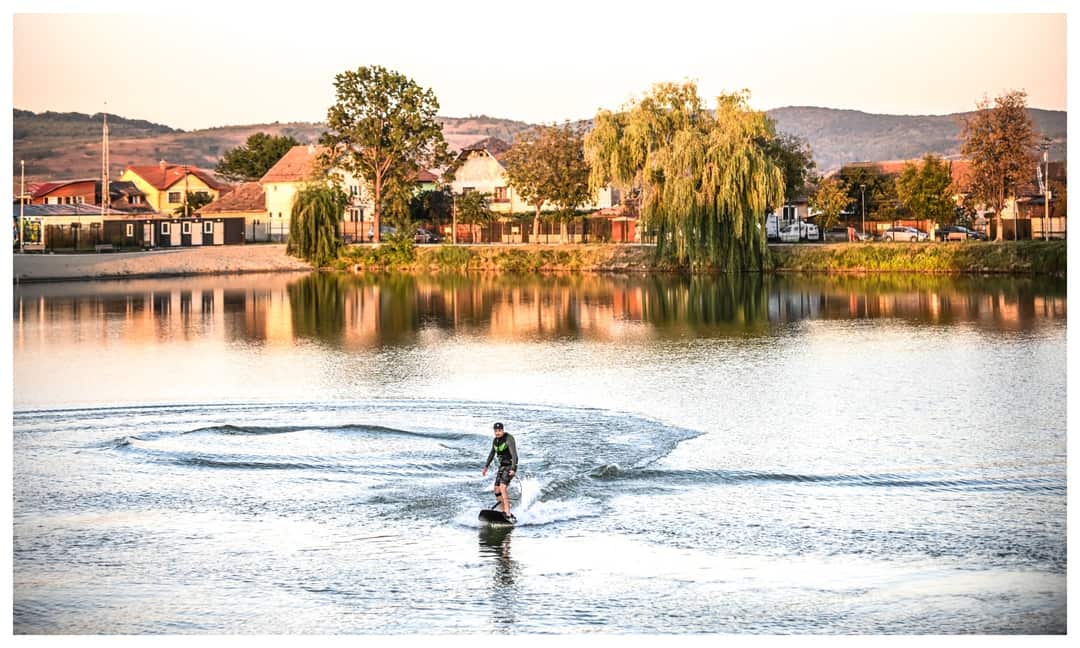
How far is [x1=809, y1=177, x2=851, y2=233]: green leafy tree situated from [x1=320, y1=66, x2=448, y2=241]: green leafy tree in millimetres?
27550

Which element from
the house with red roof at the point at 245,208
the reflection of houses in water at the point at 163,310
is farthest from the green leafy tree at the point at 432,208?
the reflection of houses in water at the point at 163,310

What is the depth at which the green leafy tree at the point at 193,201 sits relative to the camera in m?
124

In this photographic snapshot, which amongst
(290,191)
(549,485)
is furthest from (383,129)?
(549,485)

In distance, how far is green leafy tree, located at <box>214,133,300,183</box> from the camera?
144 meters

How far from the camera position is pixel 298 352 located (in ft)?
111

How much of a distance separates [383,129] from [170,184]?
150ft

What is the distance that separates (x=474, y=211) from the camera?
101688mm

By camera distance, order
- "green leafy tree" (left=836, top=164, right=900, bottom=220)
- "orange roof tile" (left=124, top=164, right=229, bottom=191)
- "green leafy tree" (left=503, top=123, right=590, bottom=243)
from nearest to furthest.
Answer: "green leafy tree" (left=503, top=123, right=590, bottom=243), "green leafy tree" (left=836, top=164, right=900, bottom=220), "orange roof tile" (left=124, top=164, right=229, bottom=191)

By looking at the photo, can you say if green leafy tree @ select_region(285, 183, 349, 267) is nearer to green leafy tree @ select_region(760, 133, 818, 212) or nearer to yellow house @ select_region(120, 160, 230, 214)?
green leafy tree @ select_region(760, 133, 818, 212)

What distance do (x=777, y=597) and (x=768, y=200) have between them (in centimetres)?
5387

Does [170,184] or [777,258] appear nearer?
[777,258]

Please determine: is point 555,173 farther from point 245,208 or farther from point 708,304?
point 708,304

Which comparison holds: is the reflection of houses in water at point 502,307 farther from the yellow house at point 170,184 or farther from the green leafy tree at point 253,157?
the green leafy tree at point 253,157

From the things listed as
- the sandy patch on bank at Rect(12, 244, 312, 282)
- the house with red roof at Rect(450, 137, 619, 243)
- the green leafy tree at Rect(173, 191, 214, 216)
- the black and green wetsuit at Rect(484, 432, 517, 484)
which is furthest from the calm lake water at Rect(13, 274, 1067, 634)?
the green leafy tree at Rect(173, 191, 214, 216)
